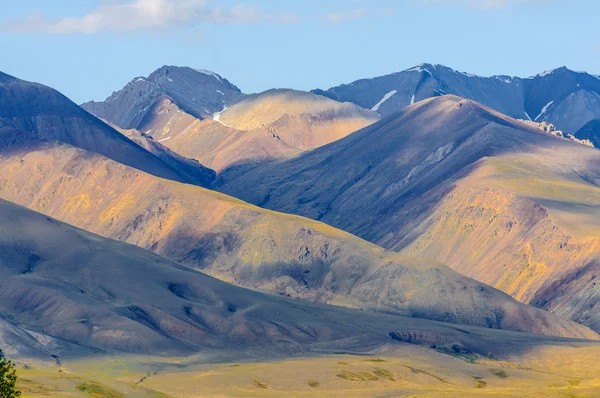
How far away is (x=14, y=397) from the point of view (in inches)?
Result: 4449

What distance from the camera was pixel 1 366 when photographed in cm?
10962

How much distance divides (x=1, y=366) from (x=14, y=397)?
429cm
